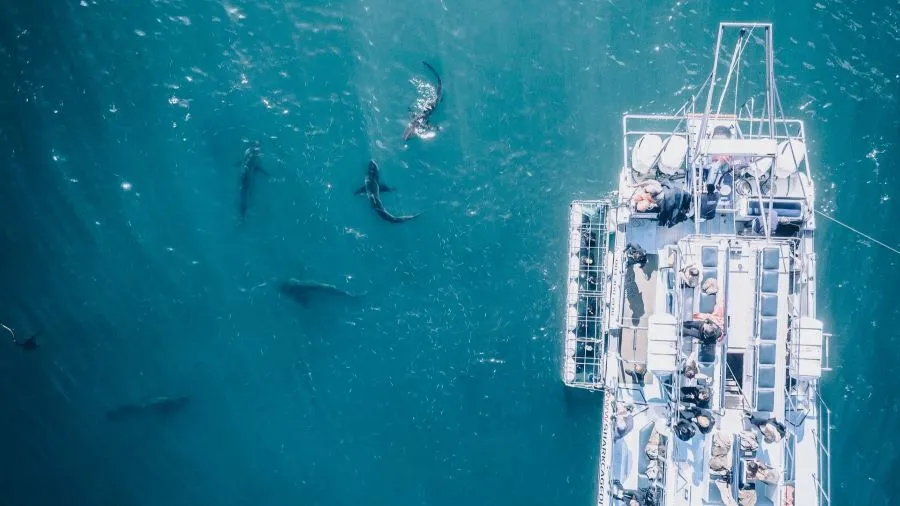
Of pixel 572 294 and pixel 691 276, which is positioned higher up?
pixel 691 276

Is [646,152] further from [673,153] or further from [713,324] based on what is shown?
[713,324]

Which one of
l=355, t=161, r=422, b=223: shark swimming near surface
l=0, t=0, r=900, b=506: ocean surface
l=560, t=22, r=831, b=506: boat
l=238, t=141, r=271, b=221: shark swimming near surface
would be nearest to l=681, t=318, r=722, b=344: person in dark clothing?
l=560, t=22, r=831, b=506: boat

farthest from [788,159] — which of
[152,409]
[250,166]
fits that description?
[152,409]

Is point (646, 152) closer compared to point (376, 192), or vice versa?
point (646, 152)

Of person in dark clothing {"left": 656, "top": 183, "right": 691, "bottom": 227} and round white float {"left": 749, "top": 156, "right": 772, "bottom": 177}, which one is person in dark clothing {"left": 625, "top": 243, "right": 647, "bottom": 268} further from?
round white float {"left": 749, "top": 156, "right": 772, "bottom": 177}

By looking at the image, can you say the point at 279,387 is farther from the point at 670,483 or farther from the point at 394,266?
the point at 670,483

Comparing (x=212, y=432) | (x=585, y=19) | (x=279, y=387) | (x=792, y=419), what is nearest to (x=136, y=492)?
(x=212, y=432)

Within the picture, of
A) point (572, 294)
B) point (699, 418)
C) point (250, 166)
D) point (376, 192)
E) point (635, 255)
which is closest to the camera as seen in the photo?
point (699, 418)

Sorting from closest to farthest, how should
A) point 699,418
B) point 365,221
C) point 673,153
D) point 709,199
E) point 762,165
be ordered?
point 699,418, point 709,199, point 673,153, point 762,165, point 365,221
